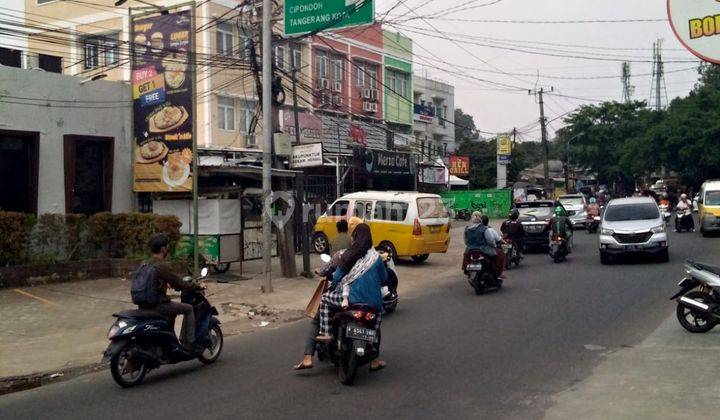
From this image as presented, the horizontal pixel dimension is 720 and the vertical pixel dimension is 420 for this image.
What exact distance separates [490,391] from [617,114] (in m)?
56.4

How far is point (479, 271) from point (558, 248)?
21.5ft

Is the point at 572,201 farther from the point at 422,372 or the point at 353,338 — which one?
the point at 353,338

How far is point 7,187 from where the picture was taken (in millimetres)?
16812

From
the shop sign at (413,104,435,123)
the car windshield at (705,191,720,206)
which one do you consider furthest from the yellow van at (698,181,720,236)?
the shop sign at (413,104,435,123)

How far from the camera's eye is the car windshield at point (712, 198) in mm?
26619

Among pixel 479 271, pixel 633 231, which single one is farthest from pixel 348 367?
pixel 633 231

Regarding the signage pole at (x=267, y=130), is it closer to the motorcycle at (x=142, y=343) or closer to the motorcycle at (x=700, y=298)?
the motorcycle at (x=142, y=343)

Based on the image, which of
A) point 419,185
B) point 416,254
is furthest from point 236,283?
point 419,185

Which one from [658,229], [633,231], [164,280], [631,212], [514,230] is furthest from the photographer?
[631,212]

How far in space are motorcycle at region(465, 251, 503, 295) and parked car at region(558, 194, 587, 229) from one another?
1943cm

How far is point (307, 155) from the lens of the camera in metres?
16.1

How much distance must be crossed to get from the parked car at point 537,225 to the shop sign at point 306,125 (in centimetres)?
1033

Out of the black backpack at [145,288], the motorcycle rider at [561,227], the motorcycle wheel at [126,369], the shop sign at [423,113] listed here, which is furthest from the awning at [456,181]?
the motorcycle wheel at [126,369]

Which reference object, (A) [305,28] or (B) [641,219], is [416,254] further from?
(A) [305,28]
